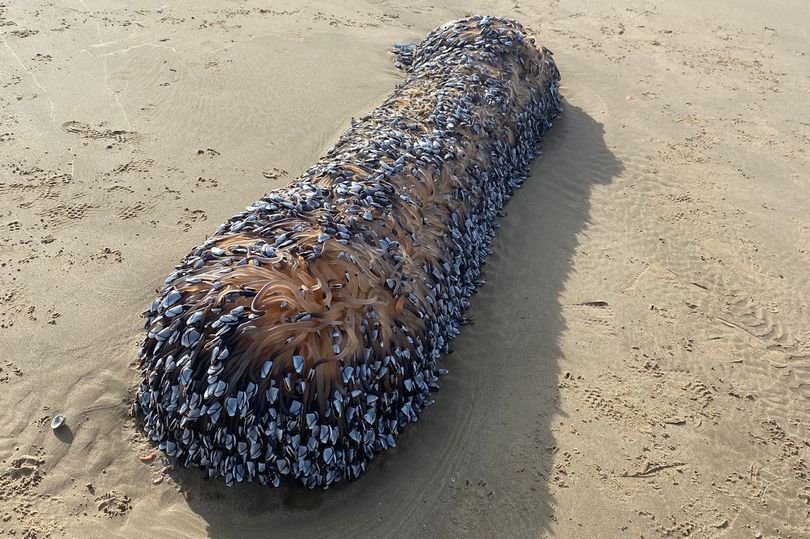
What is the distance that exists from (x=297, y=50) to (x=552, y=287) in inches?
233

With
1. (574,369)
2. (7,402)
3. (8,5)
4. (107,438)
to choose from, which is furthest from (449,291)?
(8,5)

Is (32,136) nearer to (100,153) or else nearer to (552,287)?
(100,153)

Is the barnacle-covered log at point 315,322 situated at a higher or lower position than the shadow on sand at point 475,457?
higher

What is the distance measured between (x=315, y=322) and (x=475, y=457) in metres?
1.61

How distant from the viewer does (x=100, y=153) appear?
6.58 metres

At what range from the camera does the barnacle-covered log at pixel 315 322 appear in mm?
3494

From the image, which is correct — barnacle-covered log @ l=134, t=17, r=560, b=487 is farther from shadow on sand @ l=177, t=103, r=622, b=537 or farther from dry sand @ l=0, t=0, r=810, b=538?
dry sand @ l=0, t=0, r=810, b=538

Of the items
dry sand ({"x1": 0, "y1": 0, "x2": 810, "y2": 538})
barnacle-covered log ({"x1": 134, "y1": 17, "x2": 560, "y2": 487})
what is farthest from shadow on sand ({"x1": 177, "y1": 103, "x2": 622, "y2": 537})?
barnacle-covered log ({"x1": 134, "y1": 17, "x2": 560, "y2": 487})

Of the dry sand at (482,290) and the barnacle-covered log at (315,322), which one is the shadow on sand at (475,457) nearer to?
the dry sand at (482,290)

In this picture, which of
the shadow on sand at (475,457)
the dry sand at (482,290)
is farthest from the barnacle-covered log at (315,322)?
the dry sand at (482,290)

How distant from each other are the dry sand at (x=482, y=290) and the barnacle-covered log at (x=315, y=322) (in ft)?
1.19

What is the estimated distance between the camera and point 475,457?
4281mm

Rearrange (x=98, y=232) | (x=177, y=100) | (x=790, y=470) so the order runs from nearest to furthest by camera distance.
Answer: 1. (x=790, y=470)
2. (x=98, y=232)
3. (x=177, y=100)

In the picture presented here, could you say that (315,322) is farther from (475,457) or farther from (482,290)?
(482,290)
